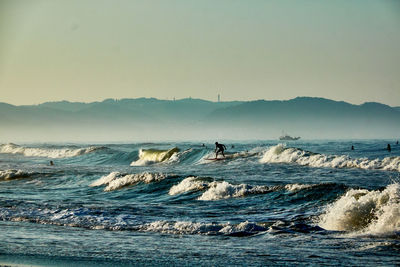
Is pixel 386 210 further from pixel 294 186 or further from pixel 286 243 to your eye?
pixel 294 186

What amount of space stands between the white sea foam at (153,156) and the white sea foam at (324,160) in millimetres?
13533

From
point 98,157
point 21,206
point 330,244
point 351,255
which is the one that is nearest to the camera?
point 351,255

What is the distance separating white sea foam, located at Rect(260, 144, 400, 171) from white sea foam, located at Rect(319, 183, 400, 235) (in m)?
21.0

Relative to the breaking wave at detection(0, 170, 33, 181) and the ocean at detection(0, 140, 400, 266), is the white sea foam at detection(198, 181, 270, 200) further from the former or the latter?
the breaking wave at detection(0, 170, 33, 181)

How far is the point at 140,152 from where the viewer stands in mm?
64812

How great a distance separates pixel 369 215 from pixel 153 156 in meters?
46.9

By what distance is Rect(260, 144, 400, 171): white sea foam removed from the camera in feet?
123

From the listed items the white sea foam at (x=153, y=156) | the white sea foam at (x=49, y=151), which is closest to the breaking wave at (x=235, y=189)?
the white sea foam at (x=153, y=156)

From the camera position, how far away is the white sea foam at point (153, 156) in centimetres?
5831

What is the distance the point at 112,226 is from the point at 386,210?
7.56m

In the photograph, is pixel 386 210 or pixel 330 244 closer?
pixel 330 244

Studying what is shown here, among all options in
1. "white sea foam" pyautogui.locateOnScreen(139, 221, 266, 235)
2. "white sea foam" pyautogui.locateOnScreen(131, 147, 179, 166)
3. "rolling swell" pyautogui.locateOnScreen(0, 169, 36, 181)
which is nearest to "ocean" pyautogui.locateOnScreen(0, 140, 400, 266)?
"white sea foam" pyautogui.locateOnScreen(139, 221, 266, 235)

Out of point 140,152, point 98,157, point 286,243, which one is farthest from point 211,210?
point 98,157

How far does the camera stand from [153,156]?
201 ft
